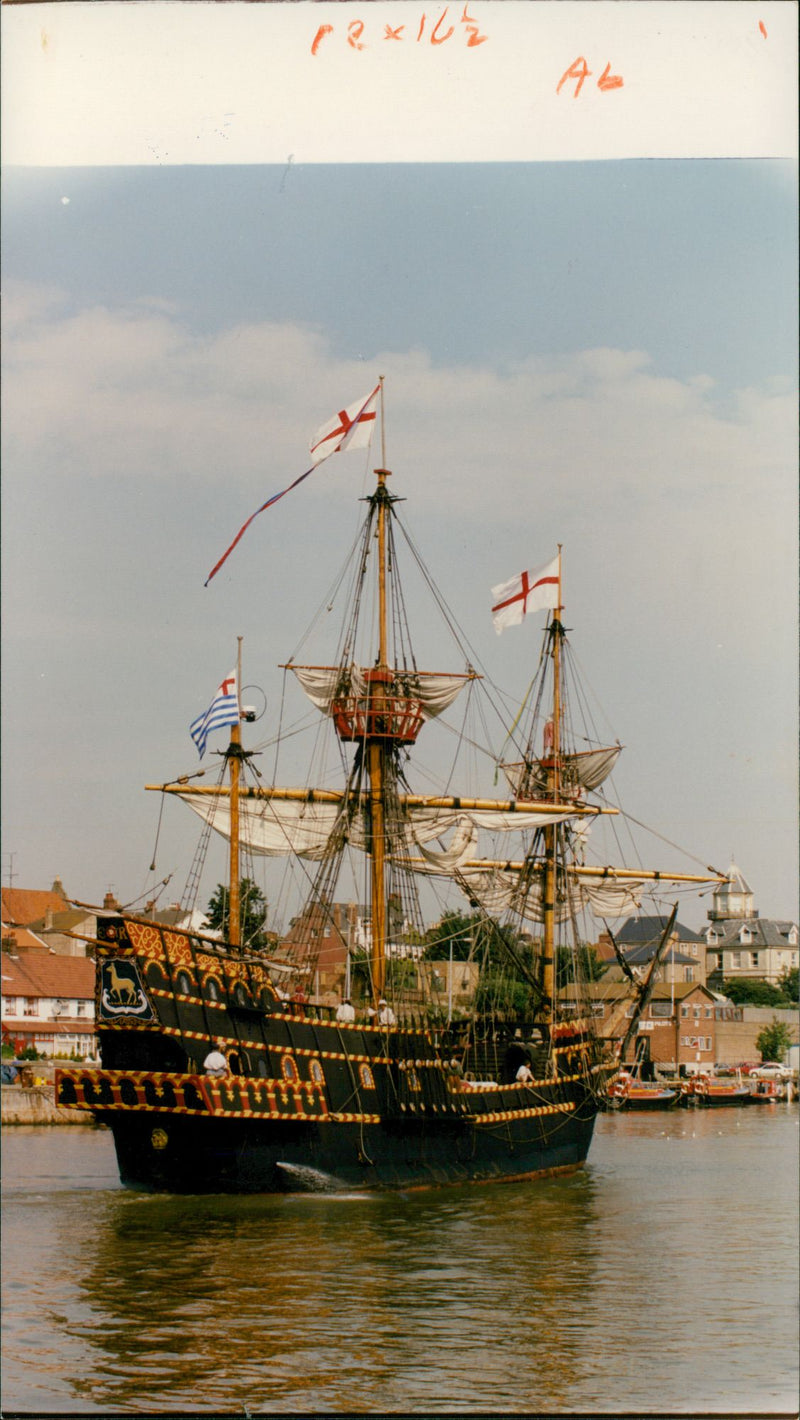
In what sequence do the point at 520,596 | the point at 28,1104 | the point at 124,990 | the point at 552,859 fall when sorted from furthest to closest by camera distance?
the point at 28,1104 < the point at 552,859 < the point at 520,596 < the point at 124,990

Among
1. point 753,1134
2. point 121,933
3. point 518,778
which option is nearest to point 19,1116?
point 518,778

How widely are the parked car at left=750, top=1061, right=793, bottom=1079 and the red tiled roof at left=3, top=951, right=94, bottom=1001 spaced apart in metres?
35.2

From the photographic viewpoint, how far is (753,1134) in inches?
2167

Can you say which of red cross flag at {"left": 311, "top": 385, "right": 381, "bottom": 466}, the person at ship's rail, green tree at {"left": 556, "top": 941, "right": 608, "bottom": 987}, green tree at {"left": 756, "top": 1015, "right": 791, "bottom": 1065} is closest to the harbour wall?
green tree at {"left": 556, "top": 941, "right": 608, "bottom": 987}

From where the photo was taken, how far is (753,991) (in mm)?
71375

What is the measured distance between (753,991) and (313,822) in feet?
139

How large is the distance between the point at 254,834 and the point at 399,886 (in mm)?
3449

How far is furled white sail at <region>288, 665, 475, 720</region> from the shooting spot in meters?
33.5

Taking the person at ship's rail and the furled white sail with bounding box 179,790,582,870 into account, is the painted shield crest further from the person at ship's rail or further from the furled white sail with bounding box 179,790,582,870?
the furled white sail with bounding box 179,790,582,870

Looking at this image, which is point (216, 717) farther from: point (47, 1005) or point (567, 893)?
point (47, 1005)

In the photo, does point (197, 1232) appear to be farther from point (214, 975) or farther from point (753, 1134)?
point (753, 1134)

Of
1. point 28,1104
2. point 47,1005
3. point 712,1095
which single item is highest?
point 47,1005

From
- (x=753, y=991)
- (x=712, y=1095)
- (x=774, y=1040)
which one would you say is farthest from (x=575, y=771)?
(x=774, y=1040)

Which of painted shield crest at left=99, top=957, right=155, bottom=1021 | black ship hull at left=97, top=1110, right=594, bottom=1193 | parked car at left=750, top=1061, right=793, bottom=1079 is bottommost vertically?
parked car at left=750, top=1061, right=793, bottom=1079
